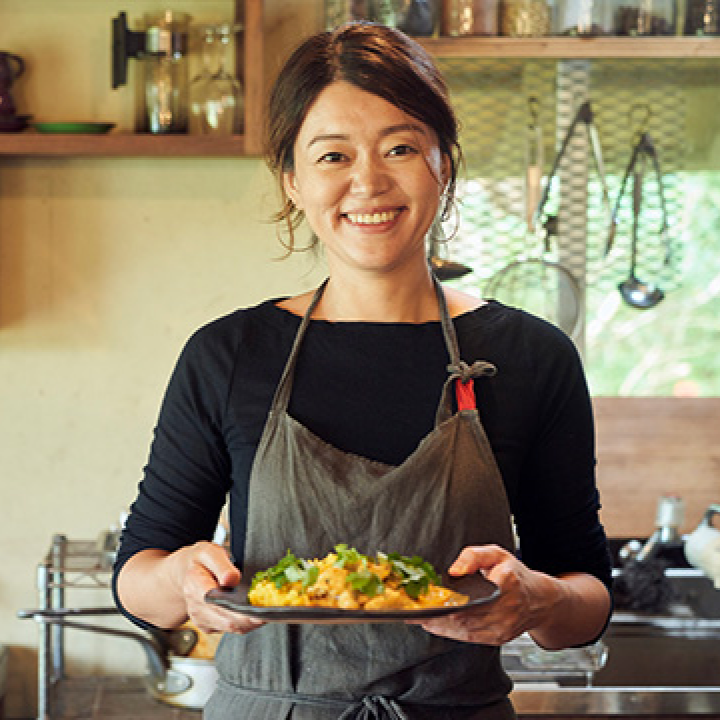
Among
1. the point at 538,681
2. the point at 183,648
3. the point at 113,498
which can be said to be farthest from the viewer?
the point at 113,498

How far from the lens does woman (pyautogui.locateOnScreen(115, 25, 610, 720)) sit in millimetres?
1251

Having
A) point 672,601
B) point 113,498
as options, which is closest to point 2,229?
point 113,498

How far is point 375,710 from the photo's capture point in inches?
48.1

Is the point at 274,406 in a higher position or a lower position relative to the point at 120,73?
lower

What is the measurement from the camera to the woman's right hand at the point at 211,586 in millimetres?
1142

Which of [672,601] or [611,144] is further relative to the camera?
[611,144]

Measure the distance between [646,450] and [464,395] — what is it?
5.55 ft

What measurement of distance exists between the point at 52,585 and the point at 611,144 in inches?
61.1

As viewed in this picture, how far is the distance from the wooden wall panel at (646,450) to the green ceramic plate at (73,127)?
125 cm

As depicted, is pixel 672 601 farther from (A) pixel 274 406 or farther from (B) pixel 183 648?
(A) pixel 274 406

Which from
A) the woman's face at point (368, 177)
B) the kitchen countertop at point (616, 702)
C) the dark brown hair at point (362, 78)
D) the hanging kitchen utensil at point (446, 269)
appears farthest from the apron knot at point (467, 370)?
the hanging kitchen utensil at point (446, 269)

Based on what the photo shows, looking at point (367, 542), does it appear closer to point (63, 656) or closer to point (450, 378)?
point (450, 378)

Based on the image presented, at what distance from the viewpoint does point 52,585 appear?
8.30ft

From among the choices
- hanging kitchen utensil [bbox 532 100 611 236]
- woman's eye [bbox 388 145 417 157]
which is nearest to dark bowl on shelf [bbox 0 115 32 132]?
hanging kitchen utensil [bbox 532 100 611 236]
